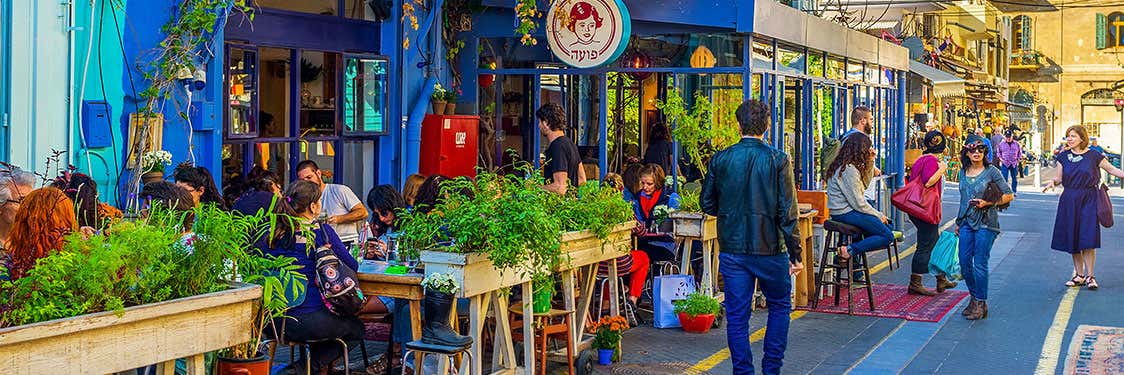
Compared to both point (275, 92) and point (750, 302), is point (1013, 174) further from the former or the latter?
point (750, 302)

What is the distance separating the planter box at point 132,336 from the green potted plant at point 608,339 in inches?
130

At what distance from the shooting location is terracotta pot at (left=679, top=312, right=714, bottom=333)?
10.3 m

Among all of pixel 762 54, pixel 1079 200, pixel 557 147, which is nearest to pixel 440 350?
pixel 557 147

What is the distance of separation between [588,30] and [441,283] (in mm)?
6200

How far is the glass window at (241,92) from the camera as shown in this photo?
11.1 meters

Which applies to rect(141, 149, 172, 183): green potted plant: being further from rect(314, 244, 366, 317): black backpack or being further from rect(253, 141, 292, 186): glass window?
rect(314, 244, 366, 317): black backpack

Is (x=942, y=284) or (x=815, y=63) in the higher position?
Answer: (x=815, y=63)

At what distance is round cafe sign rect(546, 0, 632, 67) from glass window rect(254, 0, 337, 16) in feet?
6.84

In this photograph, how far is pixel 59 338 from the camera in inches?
196

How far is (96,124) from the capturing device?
382 inches

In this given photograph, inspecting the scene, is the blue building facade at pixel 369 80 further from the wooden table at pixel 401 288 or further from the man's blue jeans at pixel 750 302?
the man's blue jeans at pixel 750 302

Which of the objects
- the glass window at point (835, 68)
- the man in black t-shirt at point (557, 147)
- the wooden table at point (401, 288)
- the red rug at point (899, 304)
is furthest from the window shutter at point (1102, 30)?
the wooden table at point (401, 288)

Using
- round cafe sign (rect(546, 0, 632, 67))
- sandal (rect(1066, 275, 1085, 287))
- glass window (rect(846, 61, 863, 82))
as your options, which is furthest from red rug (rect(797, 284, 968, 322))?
glass window (rect(846, 61, 863, 82))

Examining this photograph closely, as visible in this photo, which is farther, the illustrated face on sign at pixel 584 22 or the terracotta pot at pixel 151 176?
the illustrated face on sign at pixel 584 22
